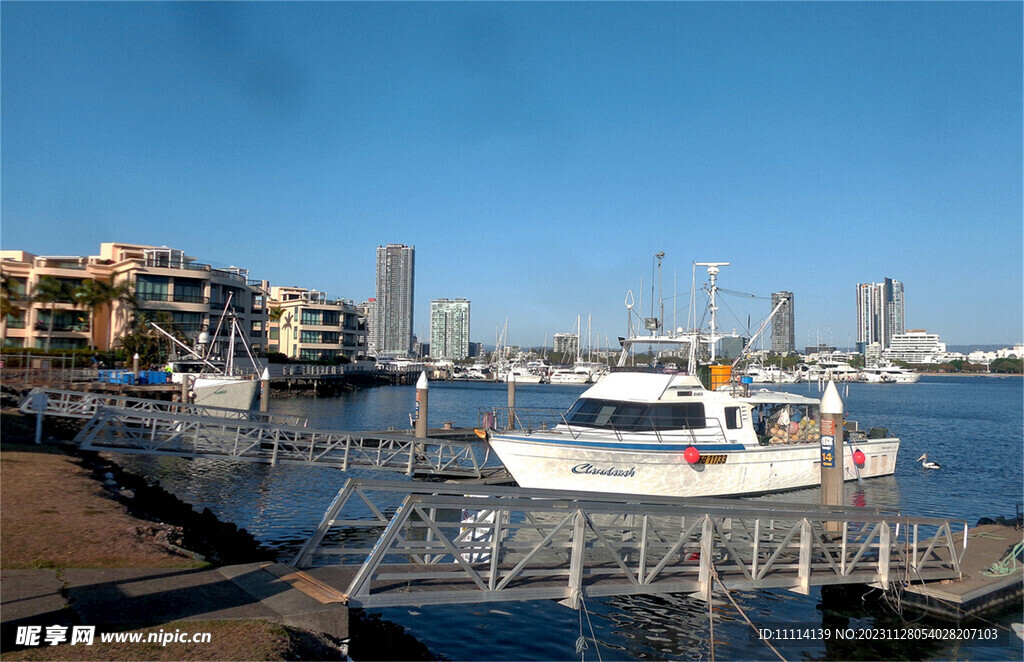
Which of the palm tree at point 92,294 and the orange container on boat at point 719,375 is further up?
the palm tree at point 92,294

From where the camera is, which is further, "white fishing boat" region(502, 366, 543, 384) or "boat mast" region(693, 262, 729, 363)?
"white fishing boat" region(502, 366, 543, 384)

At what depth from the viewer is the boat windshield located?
2064 centimetres

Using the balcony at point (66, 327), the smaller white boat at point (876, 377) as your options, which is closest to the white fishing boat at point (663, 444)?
the balcony at point (66, 327)

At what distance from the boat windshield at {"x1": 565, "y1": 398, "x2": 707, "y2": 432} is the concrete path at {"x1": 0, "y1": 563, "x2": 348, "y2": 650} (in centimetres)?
1341

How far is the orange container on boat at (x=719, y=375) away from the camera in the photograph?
24956mm

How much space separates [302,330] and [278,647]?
9001 cm

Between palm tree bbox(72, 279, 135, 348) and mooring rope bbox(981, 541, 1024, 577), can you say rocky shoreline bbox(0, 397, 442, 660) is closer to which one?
mooring rope bbox(981, 541, 1024, 577)

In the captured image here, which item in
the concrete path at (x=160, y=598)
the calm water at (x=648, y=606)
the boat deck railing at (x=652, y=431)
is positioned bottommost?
the calm water at (x=648, y=606)

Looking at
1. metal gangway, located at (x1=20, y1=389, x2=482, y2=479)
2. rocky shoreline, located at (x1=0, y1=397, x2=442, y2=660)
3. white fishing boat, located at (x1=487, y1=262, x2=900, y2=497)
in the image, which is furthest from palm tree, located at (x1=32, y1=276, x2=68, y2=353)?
white fishing boat, located at (x1=487, y1=262, x2=900, y2=497)

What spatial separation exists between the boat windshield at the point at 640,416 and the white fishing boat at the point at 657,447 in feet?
0.10

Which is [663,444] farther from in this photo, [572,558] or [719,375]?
[572,558]

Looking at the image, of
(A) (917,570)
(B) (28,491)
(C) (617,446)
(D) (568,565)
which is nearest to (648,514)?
(D) (568,565)

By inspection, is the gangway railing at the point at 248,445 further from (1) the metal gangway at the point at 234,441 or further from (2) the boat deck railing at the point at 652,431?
(2) the boat deck railing at the point at 652,431

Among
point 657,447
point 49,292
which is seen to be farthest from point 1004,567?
point 49,292
